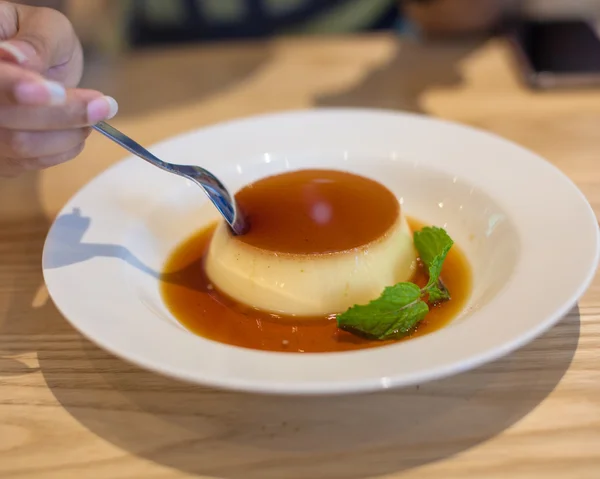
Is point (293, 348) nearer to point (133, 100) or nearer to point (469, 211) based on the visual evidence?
point (469, 211)

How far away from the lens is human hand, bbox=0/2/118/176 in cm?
91

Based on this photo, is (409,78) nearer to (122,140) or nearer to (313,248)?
(313,248)

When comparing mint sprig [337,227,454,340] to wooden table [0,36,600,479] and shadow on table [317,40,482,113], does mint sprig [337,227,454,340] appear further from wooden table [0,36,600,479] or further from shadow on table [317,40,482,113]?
shadow on table [317,40,482,113]

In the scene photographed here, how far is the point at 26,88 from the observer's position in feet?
2.88

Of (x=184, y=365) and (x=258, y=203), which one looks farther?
(x=258, y=203)

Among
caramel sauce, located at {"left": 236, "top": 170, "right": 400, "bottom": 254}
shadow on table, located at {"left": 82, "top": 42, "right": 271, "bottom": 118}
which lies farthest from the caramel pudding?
shadow on table, located at {"left": 82, "top": 42, "right": 271, "bottom": 118}

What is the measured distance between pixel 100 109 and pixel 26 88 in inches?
4.6

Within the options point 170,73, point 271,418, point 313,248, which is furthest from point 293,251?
point 170,73

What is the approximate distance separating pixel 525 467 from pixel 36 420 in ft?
2.49

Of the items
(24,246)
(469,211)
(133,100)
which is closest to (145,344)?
(24,246)

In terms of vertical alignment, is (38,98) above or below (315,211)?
above

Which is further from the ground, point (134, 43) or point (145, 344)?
point (145, 344)

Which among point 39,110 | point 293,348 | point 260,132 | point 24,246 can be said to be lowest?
point 24,246

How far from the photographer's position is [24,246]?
1483mm
